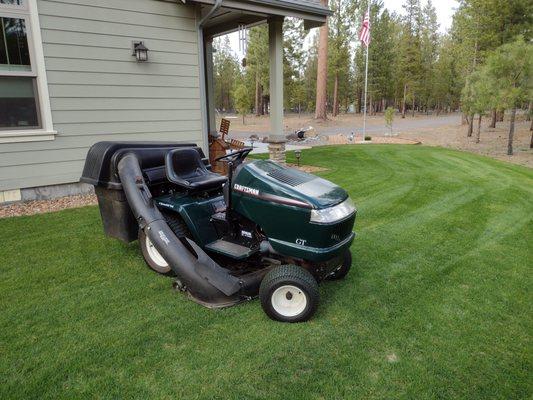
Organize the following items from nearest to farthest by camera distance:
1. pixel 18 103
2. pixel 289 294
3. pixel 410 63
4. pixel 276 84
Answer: pixel 289 294 < pixel 18 103 < pixel 276 84 < pixel 410 63

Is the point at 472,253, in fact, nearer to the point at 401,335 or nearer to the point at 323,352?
the point at 401,335

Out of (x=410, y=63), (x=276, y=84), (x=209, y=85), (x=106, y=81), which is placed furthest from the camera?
(x=410, y=63)

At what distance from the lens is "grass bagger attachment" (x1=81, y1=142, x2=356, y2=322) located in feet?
9.18

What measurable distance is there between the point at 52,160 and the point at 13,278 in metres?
2.81

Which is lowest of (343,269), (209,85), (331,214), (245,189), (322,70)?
(343,269)

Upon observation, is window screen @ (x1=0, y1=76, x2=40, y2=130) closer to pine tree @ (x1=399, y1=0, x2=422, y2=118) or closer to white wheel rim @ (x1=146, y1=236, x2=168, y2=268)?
white wheel rim @ (x1=146, y1=236, x2=168, y2=268)

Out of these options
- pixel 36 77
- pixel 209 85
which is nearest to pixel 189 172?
pixel 36 77

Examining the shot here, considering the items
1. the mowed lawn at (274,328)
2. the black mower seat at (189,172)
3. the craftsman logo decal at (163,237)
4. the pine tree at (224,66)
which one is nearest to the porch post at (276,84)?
the mowed lawn at (274,328)

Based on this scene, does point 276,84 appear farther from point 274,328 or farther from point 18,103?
point 274,328

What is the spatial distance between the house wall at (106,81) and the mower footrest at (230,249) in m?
3.79

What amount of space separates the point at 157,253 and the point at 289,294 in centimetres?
138

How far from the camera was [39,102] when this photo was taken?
18.3ft

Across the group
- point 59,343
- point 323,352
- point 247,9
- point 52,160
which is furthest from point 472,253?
point 52,160

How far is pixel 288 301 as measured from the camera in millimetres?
2879
